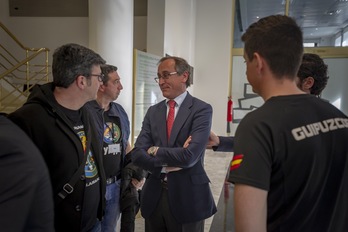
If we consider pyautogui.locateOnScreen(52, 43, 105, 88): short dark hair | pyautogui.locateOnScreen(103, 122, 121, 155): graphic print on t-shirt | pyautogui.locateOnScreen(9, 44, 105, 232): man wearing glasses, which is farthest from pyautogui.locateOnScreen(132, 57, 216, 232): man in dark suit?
pyautogui.locateOnScreen(52, 43, 105, 88): short dark hair

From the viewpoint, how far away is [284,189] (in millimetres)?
883

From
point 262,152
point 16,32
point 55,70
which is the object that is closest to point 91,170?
point 55,70

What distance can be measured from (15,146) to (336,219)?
1.04 metres

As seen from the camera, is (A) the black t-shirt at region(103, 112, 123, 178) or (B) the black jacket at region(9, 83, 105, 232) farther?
(A) the black t-shirt at region(103, 112, 123, 178)

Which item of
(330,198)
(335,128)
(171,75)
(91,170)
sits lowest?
(91,170)

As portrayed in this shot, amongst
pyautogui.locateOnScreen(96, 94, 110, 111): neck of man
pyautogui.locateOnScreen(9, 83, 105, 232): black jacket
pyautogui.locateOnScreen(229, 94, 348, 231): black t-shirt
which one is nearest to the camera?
pyautogui.locateOnScreen(229, 94, 348, 231): black t-shirt

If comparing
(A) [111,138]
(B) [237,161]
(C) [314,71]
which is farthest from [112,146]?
(C) [314,71]

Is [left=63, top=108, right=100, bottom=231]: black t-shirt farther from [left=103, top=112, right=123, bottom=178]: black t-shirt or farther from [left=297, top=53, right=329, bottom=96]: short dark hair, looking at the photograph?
[left=297, top=53, right=329, bottom=96]: short dark hair

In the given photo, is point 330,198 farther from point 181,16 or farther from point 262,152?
point 181,16

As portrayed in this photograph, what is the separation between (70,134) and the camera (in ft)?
4.47

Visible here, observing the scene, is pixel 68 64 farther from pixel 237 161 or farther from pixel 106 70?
pixel 237 161

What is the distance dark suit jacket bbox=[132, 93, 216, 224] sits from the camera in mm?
1712

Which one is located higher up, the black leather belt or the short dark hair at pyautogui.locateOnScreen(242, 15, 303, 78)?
the short dark hair at pyautogui.locateOnScreen(242, 15, 303, 78)

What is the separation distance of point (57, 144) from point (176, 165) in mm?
710
